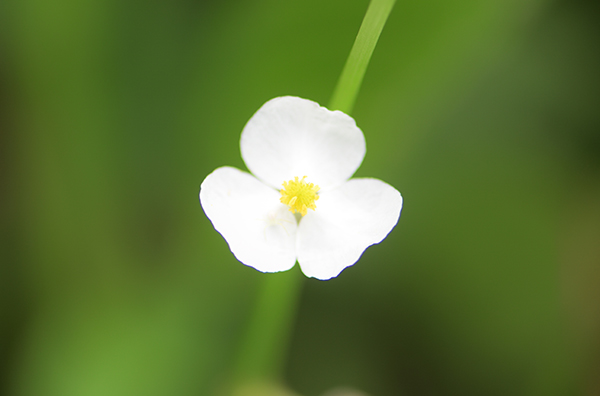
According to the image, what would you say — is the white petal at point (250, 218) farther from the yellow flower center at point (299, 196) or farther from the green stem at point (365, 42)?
the green stem at point (365, 42)

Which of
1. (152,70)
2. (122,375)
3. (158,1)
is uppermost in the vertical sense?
(158,1)

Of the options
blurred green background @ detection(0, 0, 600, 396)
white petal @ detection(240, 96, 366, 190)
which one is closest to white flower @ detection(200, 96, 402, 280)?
white petal @ detection(240, 96, 366, 190)

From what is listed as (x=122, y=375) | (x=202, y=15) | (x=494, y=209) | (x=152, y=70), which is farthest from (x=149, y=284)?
(x=494, y=209)

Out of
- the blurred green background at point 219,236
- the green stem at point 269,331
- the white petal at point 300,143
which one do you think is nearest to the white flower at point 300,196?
the white petal at point 300,143

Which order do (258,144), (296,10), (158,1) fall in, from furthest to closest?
1. (158,1)
2. (296,10)
3. (258,144)

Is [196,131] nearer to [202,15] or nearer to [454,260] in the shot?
[202,15]

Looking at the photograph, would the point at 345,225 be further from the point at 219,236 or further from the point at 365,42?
the point at 219,236

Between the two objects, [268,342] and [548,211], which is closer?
[268,342]

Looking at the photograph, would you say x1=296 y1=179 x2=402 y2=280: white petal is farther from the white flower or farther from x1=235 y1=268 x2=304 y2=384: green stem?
x1=235 y1=268 x2=304 y2=384: green stem
